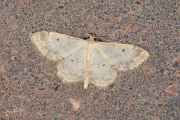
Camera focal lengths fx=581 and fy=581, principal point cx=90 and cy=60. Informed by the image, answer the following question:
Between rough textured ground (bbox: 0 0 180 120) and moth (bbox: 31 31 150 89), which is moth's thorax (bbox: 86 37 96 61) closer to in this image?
moth (bbox: 31 31 150 89)

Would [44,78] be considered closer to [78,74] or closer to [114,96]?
[78,74]

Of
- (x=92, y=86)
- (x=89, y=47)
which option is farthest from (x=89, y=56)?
(x=92, y=86)

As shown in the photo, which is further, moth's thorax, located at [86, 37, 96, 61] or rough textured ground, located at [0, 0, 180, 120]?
rough textured ground, located at [0, 0, 180, 120]

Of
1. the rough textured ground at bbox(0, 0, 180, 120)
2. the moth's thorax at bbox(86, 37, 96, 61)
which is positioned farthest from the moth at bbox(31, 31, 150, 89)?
the rough textured ground at bbox(0, 0, 180, 120)

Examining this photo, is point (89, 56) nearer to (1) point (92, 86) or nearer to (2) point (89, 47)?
(2) point (89, 47)

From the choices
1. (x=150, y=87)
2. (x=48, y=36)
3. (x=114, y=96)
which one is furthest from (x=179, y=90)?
(x=48, y=36)

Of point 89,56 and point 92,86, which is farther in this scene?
point 92,86
